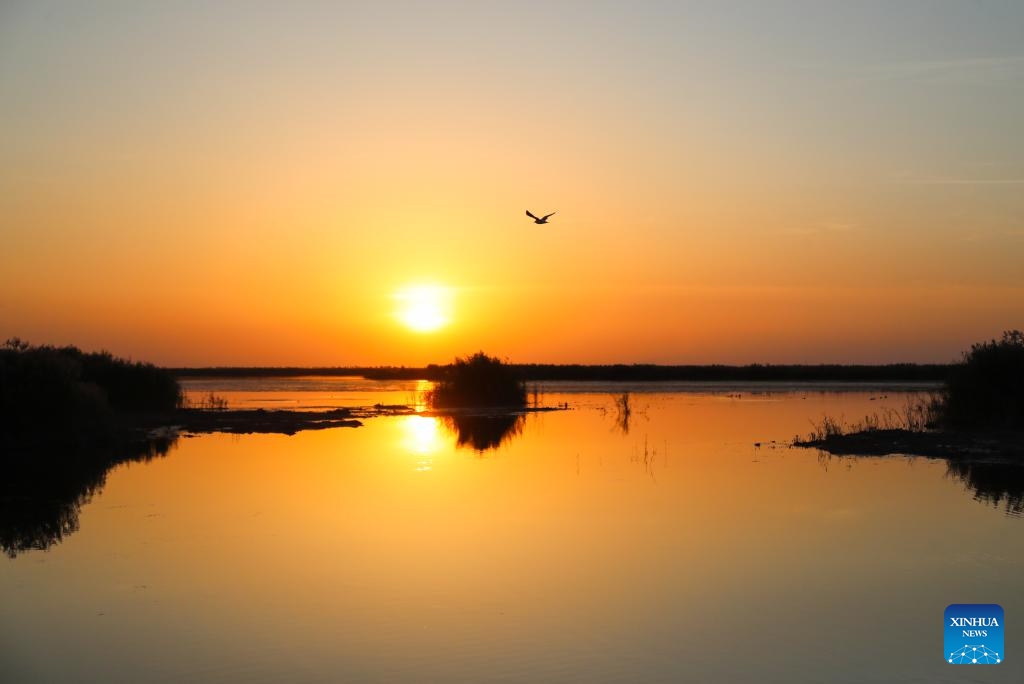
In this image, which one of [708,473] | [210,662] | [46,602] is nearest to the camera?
[210,662]

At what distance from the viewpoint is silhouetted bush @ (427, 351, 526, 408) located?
49.4 m

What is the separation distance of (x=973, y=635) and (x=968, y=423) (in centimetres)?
2247

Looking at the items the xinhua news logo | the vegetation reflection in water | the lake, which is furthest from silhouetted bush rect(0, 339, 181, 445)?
the xinhua news logo

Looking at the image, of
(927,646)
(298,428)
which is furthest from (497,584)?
(298,428)

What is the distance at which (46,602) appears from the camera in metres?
11.6

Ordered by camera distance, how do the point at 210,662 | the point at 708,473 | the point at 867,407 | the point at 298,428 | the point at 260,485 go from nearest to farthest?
the point at 210,662
the point at 260,485
the point at 708,473
the point at 298,428
the point at 867,407

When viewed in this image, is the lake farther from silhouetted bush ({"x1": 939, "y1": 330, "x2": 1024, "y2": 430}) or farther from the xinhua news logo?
silhouetted bush ({"x1": 939, "y1": 330, "x2": 1024, "y2": 430})

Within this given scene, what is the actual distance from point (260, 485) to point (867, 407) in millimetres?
33388

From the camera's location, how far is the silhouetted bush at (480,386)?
162 ft

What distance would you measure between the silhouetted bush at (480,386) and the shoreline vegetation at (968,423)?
65.3 feet

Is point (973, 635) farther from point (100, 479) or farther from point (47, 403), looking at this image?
point (47, 403)

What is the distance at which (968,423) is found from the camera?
30.2 meters

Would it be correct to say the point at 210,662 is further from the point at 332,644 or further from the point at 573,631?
the point at 573,631

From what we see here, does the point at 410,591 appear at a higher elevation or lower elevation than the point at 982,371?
lower
